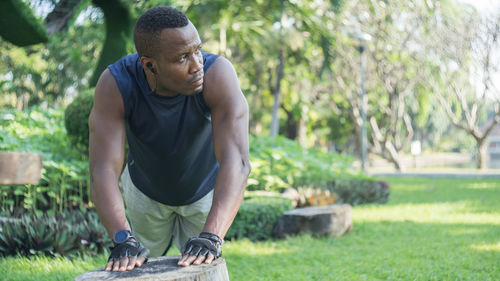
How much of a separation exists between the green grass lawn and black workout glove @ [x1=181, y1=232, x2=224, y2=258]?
8.33 feet

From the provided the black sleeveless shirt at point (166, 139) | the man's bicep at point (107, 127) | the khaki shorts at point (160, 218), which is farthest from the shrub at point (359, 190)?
the man's bicep at point (107, 127)

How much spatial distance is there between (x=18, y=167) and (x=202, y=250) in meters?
0.93

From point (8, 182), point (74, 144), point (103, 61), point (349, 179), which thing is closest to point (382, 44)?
Answer: point (349, 179)

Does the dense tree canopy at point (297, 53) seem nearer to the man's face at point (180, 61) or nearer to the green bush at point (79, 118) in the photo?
the green bush at point (79, 118)

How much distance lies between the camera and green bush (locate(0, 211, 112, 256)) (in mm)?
4901

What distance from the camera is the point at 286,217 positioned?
21.4 feet

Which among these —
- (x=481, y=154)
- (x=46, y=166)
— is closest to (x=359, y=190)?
(x=46, y=166)

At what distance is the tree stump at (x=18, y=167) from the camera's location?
1.42 meters

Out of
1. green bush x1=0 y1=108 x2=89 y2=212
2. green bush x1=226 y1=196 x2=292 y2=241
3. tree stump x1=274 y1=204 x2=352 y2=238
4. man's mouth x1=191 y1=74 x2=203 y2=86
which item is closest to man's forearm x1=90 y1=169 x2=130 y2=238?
man's mouth x1=191 y1=74 x2=203 y2=86

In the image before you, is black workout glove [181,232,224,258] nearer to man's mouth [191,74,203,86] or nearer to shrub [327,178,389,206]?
man's mouth [191,74,203,86]

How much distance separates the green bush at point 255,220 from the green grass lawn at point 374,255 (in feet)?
0.85

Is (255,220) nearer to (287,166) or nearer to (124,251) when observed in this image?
(287,166)

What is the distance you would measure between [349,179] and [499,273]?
20.5 ft

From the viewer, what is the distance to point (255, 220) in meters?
6.52
